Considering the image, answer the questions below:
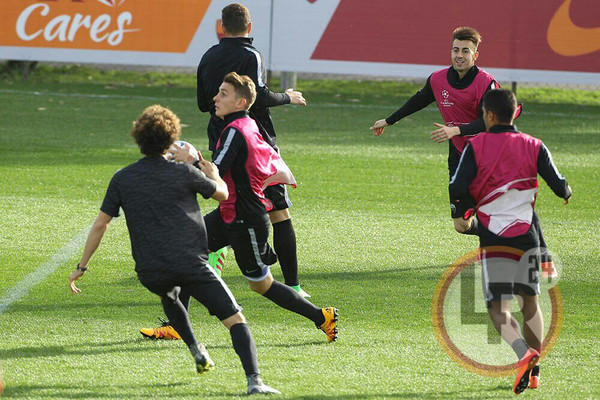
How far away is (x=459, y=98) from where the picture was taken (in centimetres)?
700

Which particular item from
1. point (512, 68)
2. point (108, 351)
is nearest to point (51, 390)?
point (108, 351)

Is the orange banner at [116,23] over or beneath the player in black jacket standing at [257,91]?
beneath

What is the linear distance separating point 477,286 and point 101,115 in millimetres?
8829

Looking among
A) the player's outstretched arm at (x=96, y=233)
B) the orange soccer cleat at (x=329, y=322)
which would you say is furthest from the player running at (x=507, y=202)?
the player's outstretched arm at (x=96, y=233)

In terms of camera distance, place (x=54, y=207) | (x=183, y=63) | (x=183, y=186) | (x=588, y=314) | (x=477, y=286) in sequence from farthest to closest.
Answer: (x=183, y=63) → (x=54, y=207) → (x=477, y=286) → (x=588, y=314) → (x=183, y=186)

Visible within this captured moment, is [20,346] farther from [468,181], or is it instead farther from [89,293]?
[468,181]

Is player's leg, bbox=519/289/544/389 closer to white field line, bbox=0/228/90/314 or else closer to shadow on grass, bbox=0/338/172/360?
shadow on grass, bbox=0/338/172/360

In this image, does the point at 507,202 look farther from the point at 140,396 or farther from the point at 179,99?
the point at 179,99

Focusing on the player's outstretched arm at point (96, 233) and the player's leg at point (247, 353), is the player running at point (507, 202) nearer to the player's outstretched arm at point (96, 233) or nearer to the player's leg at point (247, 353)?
the player's leg at point (247, 353)

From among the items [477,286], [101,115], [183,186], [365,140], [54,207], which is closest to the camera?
[183,186]

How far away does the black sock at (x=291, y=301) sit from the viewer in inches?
211

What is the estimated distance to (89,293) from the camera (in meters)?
6.45

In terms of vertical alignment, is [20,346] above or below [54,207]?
above

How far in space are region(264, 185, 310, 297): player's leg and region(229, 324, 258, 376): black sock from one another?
5.69 feet
